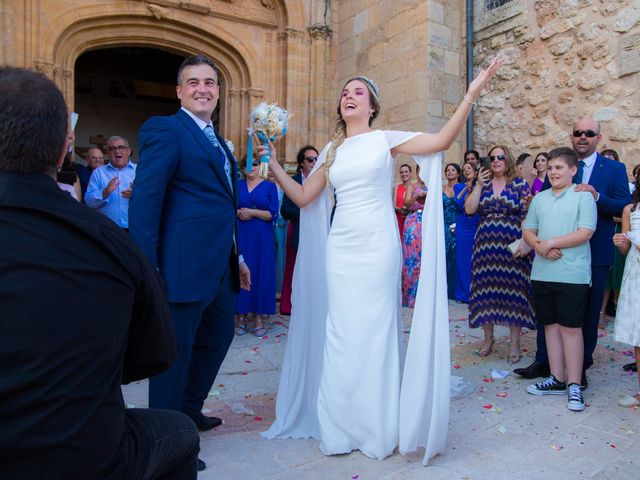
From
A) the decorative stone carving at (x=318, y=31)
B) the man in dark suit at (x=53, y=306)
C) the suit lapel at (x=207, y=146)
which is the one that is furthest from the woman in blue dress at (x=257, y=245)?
the decorative stone carving at (x=318, y=31)

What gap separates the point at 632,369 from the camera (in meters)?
4.39

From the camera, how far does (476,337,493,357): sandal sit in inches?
191

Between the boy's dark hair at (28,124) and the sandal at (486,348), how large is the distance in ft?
14.0

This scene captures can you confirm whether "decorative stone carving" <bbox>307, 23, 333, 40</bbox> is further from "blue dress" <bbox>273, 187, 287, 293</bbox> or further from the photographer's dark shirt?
the photographer's dark shirt

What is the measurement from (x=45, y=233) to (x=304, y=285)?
7.14ft

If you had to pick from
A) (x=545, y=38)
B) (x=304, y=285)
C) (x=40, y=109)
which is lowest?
(x=304, y=285)

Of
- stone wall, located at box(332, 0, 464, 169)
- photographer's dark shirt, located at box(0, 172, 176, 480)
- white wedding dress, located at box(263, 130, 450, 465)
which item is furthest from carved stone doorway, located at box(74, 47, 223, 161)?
photographer's dark shirt, located at box(0, 172, 176, 480)

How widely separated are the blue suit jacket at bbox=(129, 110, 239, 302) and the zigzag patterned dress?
2738 millimetres

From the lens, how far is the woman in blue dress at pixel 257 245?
225 inches

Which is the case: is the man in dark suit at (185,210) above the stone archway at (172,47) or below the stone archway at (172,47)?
below

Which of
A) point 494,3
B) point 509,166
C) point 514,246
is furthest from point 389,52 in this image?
point 514,246

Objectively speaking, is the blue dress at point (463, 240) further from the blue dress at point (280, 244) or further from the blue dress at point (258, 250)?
the blue dress at point (258, 250)

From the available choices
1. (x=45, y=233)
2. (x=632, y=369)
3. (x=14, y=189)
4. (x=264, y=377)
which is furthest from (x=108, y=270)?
(x=632, y=369)

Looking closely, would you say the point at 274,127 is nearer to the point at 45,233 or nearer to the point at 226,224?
the point at 226,224
